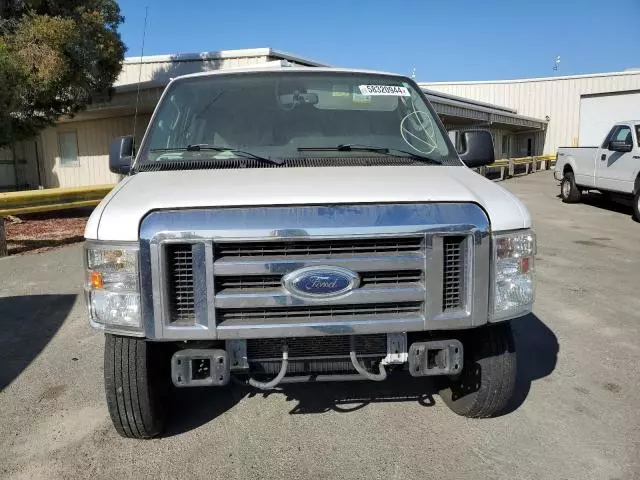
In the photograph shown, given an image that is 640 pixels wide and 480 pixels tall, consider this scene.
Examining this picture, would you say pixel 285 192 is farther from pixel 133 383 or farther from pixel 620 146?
pixel 620 146

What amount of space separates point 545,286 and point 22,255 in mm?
7717

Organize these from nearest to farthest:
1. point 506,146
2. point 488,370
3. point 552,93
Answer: point 488,370 < point 506,146 < point 552,93

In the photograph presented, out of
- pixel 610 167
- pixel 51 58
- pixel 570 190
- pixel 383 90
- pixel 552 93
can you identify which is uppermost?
pixel 552 93

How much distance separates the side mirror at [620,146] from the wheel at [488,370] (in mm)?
10550

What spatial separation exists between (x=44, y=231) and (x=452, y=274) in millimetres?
10751

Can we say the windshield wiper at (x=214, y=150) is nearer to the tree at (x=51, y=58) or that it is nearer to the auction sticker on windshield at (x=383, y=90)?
the auction sticker on windshield at (x=383, y=90)

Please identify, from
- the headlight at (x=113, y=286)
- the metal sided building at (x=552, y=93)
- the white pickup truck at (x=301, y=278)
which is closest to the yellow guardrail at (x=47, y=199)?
the white pickup truck at (x=301, y=278)

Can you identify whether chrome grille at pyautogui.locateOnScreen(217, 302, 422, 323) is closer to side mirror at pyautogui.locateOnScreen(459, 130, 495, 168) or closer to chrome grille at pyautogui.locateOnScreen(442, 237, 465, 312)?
chrome grille at pyautogui.locateOnScreen(442, 237, 465, 312)

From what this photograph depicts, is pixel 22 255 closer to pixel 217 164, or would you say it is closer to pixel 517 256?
pixel 217 164

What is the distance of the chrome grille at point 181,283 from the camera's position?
8.57 ft

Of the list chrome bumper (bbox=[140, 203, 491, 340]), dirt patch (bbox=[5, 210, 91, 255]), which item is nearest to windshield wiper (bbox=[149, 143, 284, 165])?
chrome bumper (bbox=[140, 203, 491, 340])

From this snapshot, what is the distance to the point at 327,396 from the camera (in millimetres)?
3789

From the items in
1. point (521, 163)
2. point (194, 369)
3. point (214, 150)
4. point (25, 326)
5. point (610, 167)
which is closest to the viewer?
point (194, 369)

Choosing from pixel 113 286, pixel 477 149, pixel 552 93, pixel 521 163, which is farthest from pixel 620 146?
pixel 552 93
